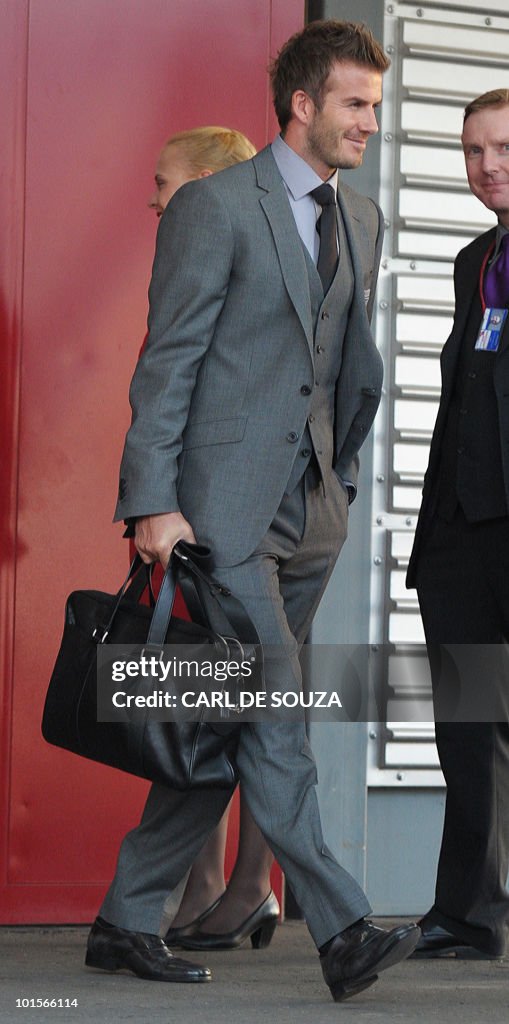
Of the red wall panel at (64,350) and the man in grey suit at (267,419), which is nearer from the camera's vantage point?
the man in grey suit at (267,419)

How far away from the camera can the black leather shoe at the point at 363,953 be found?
3.24m

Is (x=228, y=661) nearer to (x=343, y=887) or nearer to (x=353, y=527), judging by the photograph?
(x=343, y=887)

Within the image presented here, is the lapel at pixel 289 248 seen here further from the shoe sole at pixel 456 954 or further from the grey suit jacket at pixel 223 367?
the shoe sole at pixel 456 954

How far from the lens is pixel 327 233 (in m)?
3.68

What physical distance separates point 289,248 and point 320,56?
0.46 meters

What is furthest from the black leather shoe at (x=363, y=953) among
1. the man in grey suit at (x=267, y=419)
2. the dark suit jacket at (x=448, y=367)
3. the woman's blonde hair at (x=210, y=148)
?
the woman's blonde hair at (x=210, y=148)

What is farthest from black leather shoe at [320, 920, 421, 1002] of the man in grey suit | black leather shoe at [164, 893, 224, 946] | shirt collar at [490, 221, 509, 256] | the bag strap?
shirt collar at [490, 221, 509, 256]

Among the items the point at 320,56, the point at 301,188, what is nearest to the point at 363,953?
the point at 301,188

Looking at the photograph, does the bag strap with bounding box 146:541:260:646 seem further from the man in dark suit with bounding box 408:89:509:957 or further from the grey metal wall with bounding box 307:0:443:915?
the grey metal wall with bounding box 307:0:443:915

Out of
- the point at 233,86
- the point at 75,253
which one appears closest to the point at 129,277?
the point at 75,253

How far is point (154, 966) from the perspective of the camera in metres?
3.58

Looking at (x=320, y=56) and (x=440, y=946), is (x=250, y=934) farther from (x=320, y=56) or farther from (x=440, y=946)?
(x=320, y=56)

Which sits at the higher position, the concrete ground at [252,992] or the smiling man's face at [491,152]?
the smiling man's face at [491,152]

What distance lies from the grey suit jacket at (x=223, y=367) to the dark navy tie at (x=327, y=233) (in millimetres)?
109
